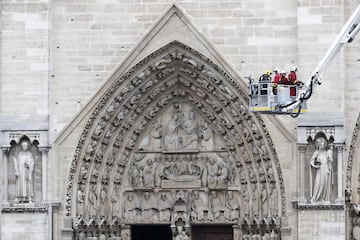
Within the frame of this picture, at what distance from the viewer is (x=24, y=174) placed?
25.9m

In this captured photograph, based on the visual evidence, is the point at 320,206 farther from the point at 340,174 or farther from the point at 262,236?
the point at 262,236

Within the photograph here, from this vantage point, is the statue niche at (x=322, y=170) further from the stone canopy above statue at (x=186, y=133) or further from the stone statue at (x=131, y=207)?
the stone statue at (x=131, y=207)

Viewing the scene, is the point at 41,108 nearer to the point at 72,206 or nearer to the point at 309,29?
the point at 72,206

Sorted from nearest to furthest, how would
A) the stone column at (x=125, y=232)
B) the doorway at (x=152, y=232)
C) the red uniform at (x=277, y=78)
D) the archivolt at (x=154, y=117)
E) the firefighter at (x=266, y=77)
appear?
the red uniform at (x=277, y=78) < the firefighter at (x=266, y=77) < the archivolt at (x=154, y=117) < the stone column at (x=125, y=232) < the doorway at (x=152, y=232)

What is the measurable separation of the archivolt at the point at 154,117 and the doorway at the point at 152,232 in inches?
50.3

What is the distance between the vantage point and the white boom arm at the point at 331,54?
22750 mm

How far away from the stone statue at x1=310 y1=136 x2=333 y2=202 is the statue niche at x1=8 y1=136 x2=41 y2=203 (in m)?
3.46

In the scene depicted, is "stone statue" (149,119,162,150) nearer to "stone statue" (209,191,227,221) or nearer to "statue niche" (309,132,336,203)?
"stone statue" (209,191,227,221)

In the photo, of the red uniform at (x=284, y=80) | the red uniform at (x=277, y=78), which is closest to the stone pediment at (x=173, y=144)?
the red uniform at (x=277, y=78)

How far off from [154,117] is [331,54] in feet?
11.9

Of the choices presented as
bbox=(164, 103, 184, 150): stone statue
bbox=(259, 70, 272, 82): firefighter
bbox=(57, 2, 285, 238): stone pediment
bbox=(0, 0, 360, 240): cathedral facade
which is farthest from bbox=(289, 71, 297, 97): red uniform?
bbox=(164, 103, 184, 150): stone statue

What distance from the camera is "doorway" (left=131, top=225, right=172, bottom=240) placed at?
2762 cm

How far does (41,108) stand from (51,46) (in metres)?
0.81

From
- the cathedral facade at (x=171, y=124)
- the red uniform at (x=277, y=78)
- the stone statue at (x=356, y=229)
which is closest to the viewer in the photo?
the red uniform at (x=277, y=78)
